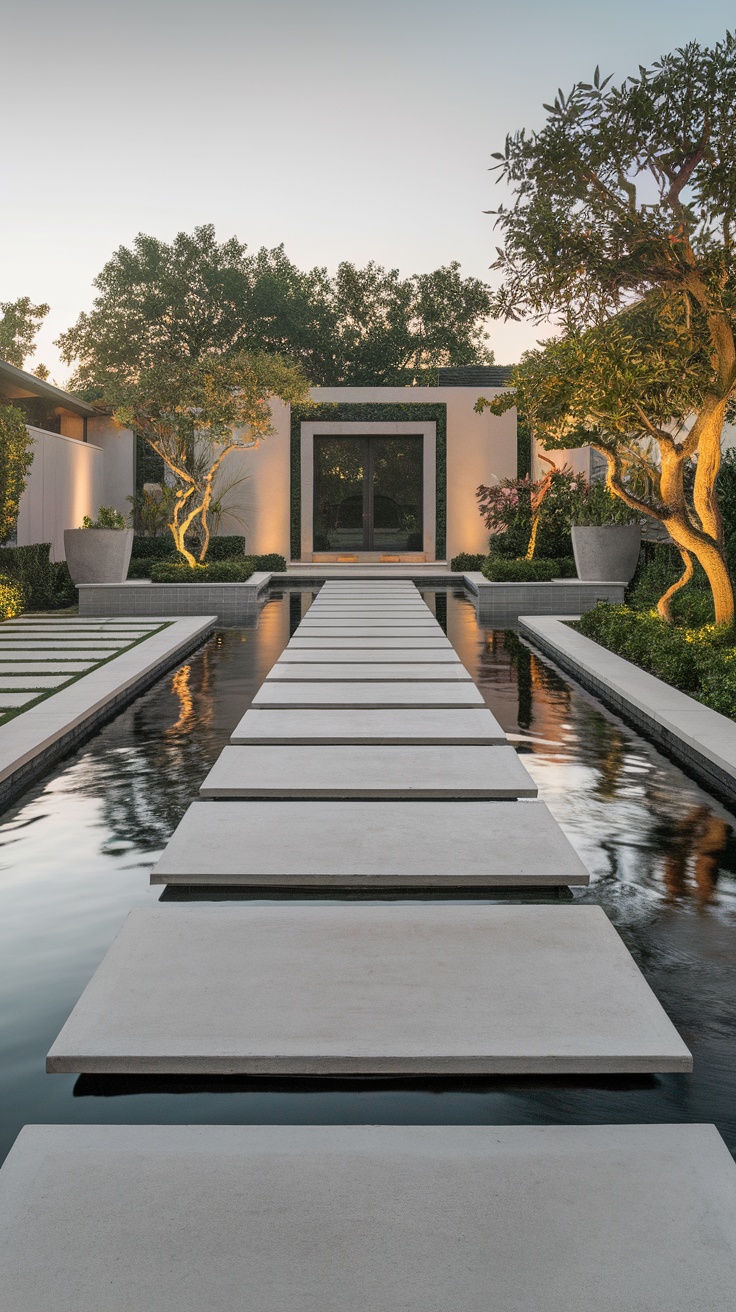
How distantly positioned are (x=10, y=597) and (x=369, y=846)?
9.64m

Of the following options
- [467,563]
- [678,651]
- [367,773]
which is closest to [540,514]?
[467,563]

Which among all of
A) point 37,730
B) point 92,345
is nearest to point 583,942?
point 37,730

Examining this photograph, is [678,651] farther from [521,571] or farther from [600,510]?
[600,510]

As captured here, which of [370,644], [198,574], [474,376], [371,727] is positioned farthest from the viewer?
[474,376]

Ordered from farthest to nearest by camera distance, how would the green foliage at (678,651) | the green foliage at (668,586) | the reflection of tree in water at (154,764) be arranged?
1. the green foliage at (668,586)
2. the green foliage at (678,651)
3. the reflection of tree in water at (154,764)

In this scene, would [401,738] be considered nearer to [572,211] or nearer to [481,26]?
[572,211]

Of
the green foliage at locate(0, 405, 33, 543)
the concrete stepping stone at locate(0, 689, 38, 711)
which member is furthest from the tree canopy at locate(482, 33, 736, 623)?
the green foliage at locate(0, 405, 33, 543)

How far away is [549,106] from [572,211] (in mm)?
747

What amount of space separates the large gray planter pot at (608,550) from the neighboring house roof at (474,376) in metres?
10.0

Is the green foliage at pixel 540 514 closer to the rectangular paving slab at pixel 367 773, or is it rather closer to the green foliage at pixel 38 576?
the green foliage at pixel 38 576

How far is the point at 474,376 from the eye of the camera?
2448cm

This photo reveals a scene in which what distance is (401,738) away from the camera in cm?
569

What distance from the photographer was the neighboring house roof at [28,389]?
15.1m

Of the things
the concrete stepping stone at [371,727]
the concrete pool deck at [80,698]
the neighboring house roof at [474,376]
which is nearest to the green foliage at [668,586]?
the concrete stepping stone at [371,727]
